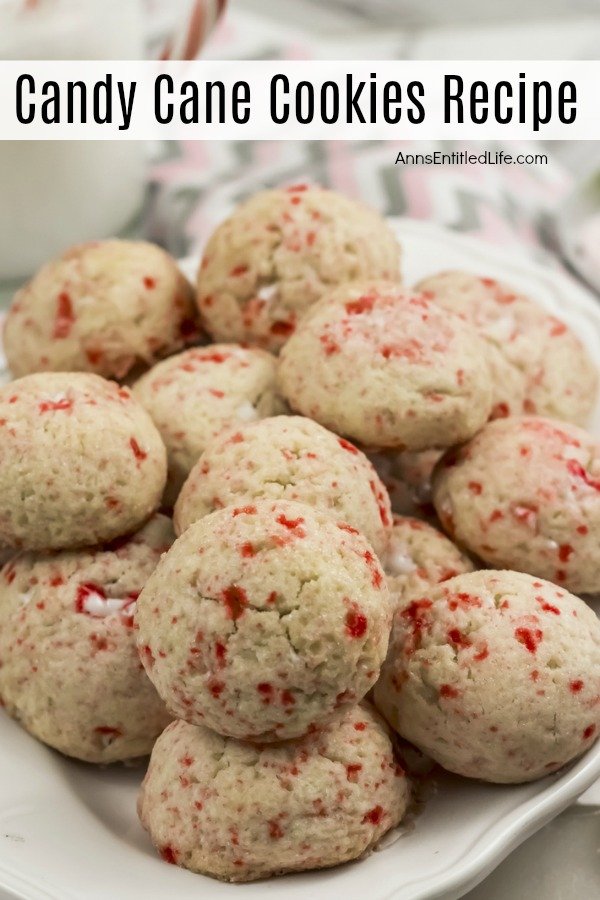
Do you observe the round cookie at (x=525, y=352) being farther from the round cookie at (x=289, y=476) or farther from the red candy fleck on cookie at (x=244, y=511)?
the red candy fleck on cookie at (x=244, y=511)

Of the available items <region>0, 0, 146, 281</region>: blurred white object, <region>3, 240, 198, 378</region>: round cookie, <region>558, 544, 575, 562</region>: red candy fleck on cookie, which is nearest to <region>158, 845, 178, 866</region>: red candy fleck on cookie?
<region>558, 544, 575, 562</region>: red candy fleck on cookie

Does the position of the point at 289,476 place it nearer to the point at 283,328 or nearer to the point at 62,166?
the point at 283,328

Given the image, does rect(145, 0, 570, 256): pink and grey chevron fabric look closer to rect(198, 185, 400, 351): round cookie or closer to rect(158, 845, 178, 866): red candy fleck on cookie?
rect(198, 185, 400, 351): round cookie

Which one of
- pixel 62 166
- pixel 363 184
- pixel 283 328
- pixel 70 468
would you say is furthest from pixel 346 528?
pixel 363 184

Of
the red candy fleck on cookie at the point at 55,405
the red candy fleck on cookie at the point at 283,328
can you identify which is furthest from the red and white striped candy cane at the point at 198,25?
the red candy fleck on cookie at the point at 55,405

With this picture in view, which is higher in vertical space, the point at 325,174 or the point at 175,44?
the point at 175,44

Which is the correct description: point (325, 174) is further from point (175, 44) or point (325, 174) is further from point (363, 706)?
point (363, 706)

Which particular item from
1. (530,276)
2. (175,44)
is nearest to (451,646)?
(530,276)
